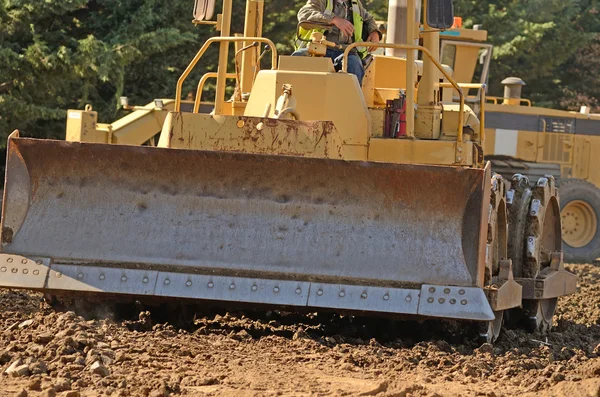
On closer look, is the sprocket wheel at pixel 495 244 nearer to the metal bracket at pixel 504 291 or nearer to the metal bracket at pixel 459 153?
the metal bracket at pixel 504 291

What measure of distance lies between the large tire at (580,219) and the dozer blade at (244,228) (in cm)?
1152

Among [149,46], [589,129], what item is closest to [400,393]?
[149,46]

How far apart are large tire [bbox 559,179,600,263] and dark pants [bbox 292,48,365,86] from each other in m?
10.2

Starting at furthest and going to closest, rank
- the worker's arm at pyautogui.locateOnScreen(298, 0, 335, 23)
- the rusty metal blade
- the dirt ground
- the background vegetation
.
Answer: the background vegetation < the worker's arm at pyautogui.locateOnScreen(298, 0, 335, 23) < the rusty metal blade < the dirt ground

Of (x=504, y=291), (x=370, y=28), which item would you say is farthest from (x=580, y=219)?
(x=504, y=291)

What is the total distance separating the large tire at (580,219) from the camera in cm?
1870

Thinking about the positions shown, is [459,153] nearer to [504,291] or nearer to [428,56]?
[428,56]

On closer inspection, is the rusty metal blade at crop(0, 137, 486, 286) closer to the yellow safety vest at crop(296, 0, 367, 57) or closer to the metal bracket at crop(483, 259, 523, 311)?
the metal bracket at crop(483, 259, 523, 311)

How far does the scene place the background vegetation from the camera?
1727 centimetres

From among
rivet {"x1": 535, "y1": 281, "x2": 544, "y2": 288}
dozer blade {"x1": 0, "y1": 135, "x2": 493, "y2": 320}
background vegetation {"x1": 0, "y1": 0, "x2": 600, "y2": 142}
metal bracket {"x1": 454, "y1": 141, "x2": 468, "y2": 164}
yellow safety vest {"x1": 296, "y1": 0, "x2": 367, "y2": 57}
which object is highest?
background vegetation {"x1": 0, "y1": 0, "x2": 600, "y2": 142}

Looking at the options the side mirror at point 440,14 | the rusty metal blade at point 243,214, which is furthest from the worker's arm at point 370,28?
the rusty metal blade at point 243,214

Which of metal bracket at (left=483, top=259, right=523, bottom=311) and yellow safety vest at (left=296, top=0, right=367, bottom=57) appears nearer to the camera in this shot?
metal bracket at (left=483, top=259, right=523, bottom=311)

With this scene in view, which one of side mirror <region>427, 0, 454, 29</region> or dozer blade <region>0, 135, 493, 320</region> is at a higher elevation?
side mirror <region>427, 0, 454, 29</region>

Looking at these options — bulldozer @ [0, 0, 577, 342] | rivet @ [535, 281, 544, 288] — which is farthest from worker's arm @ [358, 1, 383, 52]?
rivet @ [535, 281, 544, 288]
